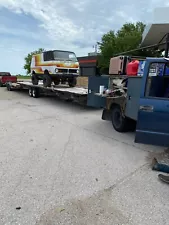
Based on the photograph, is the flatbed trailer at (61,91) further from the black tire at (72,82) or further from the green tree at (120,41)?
the green tree at (120,41)

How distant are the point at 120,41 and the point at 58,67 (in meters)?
14.9

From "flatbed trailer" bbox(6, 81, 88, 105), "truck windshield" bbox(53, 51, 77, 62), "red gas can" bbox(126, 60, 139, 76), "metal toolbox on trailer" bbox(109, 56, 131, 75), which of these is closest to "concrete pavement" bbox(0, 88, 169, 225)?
"red gas can" bbox(126, 60, 139, 76)

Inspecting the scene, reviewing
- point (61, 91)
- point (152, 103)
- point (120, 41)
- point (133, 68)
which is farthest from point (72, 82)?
point (120, 41)

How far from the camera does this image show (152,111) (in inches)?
149

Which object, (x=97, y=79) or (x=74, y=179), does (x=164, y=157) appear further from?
(x=97, y=79)

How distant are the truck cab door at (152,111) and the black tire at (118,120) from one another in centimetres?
162

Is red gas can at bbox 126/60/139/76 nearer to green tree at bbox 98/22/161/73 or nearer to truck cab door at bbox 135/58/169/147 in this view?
truck cab door at bbox 135/58/169/147

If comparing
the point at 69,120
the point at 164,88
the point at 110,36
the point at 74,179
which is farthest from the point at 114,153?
the point at 110,36

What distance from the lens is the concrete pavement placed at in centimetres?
241

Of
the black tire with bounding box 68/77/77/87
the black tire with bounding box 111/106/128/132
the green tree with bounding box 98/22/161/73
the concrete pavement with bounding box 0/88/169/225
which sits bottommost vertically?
the concrete pavement with bounding box 0/88/169/225

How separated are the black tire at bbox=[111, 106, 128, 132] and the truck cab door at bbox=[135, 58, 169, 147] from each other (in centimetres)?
162

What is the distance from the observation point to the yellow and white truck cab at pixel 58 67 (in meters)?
10.6

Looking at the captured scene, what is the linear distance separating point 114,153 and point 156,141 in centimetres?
95

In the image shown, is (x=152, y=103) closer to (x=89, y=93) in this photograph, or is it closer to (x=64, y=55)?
(x=89, y=93)
